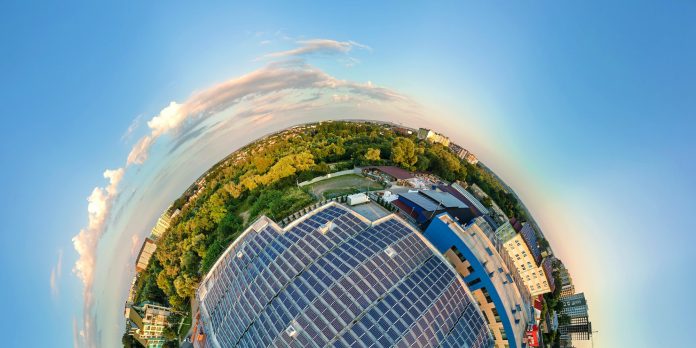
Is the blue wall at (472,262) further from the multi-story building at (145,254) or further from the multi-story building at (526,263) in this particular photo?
the multi-story building at (145,254)

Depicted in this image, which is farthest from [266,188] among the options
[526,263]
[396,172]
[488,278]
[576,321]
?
[576,321]

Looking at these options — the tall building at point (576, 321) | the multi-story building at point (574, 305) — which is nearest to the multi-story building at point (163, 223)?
the tall building at point (576, 321)

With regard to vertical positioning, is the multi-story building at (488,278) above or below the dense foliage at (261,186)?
below

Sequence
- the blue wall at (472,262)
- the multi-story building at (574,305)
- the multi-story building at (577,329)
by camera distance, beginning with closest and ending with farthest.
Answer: the blue wall at (472,262), the multi-story building at (577,329), the multi-story building at (574,305)

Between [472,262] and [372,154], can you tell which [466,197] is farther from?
[472,262]

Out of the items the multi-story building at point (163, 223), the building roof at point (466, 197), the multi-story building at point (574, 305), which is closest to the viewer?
the multi-story building at point (574, 305)

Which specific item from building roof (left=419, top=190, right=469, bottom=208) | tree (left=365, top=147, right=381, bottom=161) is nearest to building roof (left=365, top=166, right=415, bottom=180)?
tree (left=365, top=147, right=381, bottom=161)

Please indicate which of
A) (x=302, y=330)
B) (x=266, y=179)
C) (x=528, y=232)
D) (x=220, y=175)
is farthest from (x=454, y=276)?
(x=220, y=175)
